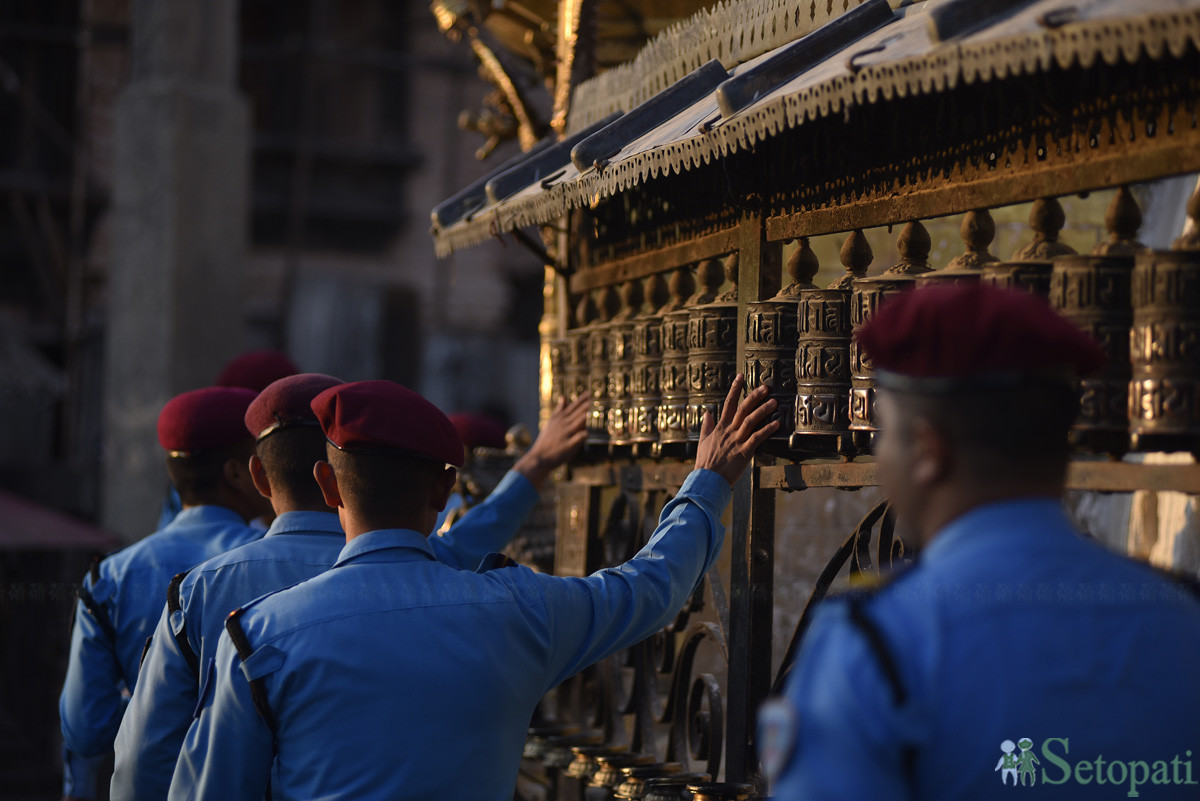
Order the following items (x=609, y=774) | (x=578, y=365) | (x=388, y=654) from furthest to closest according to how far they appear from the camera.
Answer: (x=578, y=365)
(x=609, y=774)
(x=388, y=654)

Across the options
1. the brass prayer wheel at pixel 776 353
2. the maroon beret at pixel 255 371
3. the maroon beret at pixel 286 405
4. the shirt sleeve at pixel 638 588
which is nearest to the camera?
the shirt sleeve at pixel 638 588

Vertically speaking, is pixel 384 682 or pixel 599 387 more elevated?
pixel 599 387

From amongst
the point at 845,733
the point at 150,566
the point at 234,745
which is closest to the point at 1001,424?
the point at 845,733

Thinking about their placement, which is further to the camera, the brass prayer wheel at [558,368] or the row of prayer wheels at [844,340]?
the brass prayer wheel at [558,368]

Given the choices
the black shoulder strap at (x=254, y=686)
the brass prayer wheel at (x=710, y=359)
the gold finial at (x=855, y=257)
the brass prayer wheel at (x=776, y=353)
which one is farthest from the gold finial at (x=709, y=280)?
the black shoulder strap at (x=254, y=686)

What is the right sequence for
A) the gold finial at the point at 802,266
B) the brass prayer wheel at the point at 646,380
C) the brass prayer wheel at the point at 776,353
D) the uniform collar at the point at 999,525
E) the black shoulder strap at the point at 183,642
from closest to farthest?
the uniform collar at the point at 999,525 → the black shoulder strap at the point at 183,642 → the brass prayer wheel at the point at 776,353 → the gold finial at the point at 802,266 → the brass prayer wheel at the point at 646,380

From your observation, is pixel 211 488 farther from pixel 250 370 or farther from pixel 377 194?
pixel 377 194

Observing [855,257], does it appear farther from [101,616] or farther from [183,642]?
[101,616]

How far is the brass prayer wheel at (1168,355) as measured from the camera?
2373 mm

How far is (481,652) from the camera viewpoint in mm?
2543

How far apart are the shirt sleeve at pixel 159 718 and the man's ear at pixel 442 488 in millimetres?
701

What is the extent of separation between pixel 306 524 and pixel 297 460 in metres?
0.15

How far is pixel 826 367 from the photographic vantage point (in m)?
3.12

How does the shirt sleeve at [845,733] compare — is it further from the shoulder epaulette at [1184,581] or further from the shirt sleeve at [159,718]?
the shirt sleeve at [159,718]
